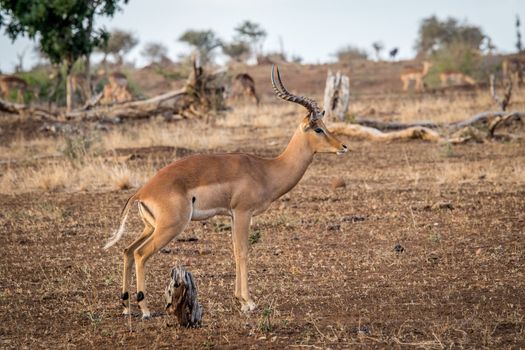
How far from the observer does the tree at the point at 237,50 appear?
61.5m

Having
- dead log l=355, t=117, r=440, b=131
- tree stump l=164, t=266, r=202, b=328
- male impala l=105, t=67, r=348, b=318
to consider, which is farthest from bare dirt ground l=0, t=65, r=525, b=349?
dead log l=355, t=117, r=440, b=131

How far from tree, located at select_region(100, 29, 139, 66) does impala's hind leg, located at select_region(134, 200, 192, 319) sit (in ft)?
172

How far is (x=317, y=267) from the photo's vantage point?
25.8ft

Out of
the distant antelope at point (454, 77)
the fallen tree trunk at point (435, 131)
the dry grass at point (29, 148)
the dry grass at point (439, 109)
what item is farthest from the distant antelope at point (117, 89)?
the distant antelope at point (454, 77)

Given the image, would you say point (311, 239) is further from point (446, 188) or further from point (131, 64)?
point (131, 64)

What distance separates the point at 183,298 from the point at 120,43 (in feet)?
181

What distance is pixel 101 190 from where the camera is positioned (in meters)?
13.0

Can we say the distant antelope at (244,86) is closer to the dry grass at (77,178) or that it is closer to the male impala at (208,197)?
the dry grass at (77,178)

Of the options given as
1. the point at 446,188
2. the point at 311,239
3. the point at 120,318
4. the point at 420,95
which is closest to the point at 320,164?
the point at 446,188

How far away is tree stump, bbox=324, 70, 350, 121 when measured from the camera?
19172 millimetres

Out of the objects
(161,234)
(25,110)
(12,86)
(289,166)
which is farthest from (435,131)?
(12,86)

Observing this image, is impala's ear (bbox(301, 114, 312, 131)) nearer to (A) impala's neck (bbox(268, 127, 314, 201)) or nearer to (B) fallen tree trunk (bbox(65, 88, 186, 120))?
(A) impala's neck (bbox(268, 127, 314, 201))

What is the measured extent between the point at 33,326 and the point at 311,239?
3894 mm

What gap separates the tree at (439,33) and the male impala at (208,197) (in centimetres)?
5656
